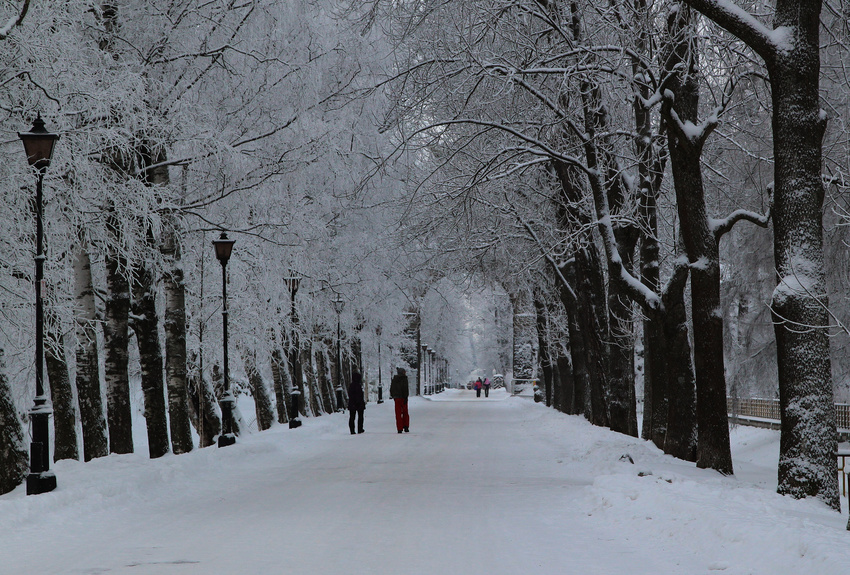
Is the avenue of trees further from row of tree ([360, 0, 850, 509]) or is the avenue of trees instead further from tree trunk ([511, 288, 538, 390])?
tree trunk ([511, 288, 538, 390])

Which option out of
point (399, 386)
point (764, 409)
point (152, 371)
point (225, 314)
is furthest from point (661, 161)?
point (764, 409)

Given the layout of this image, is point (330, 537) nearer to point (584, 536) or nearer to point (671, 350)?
point (584, 536)

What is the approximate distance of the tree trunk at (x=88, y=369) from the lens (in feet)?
48.9

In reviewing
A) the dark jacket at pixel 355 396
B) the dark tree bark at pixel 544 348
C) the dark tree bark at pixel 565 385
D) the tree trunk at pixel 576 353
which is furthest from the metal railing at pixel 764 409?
the dark jacket at pixel 355 396

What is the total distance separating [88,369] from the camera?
15.5m

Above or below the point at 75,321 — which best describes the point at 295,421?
below

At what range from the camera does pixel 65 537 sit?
8398mm

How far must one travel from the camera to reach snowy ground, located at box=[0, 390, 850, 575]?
6.85m

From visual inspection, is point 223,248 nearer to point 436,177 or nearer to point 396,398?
point 436,177

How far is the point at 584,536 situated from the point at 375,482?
16.7ft

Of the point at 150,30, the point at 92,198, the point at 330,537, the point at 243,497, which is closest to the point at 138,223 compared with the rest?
the point at 92,198

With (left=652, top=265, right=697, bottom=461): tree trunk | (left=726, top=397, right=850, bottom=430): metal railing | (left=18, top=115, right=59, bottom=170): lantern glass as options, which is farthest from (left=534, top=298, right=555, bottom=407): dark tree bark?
(left=18, top=115, right=59, bottom=170): lantern glass

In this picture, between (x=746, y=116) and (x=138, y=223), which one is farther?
(x=746, y=116)

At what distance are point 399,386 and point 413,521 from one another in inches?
617
